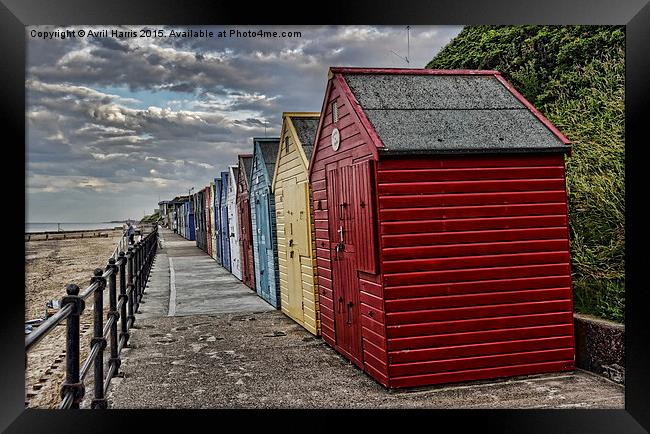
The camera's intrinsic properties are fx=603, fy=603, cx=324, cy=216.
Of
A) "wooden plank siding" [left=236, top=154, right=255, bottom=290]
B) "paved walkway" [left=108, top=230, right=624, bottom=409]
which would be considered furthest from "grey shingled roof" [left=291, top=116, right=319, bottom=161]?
"wooden plank siding" [left=236, top=154, right=255, bottom=290]

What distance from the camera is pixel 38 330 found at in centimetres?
341

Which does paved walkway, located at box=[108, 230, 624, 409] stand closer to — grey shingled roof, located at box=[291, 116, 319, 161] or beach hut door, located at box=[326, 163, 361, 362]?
beach hut door, located at box=[326, 163, 361, 362]

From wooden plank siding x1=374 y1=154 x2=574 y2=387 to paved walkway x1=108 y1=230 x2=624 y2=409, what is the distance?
275 millimetres

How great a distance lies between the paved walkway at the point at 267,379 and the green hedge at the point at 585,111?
4.30 ft

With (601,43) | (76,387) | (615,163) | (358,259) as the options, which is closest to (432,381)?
(358,259)

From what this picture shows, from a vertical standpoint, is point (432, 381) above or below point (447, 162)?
below

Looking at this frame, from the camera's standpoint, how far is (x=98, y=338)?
5113 mm

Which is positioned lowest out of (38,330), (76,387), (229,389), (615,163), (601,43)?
(229,389)

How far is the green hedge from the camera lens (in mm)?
6781

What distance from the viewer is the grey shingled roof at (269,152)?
11852 mm

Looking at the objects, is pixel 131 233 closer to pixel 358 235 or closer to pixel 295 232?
pixel 295 232

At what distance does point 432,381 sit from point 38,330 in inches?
143

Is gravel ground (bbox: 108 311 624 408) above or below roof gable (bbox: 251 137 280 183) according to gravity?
below

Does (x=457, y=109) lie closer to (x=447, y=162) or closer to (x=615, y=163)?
(x=447, y=162)
